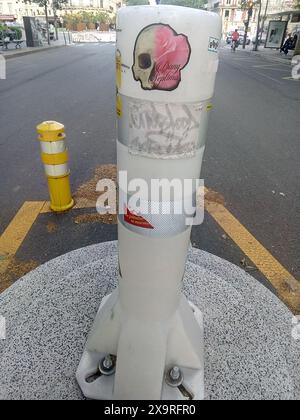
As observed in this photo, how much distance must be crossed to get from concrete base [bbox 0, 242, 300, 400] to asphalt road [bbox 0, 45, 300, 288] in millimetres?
455

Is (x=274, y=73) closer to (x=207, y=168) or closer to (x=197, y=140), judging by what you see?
(x=207, y=168)

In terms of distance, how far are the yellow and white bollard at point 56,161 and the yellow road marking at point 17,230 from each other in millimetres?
234

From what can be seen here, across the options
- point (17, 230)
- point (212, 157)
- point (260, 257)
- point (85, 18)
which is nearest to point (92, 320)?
point (17, 230)

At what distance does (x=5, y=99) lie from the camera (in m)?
8.24

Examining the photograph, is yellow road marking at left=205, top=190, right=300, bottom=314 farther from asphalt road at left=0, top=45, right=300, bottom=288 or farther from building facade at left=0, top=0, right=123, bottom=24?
building facade at left=0, top=0, right=123, bottom=24

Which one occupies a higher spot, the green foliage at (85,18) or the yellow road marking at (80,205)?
the green foliage at (85,18)

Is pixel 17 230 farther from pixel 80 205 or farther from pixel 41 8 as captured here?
pixel 41 8

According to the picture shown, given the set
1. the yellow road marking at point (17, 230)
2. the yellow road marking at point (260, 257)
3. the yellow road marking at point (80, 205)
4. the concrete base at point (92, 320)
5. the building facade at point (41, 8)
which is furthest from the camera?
the building facade at point (41, 8)

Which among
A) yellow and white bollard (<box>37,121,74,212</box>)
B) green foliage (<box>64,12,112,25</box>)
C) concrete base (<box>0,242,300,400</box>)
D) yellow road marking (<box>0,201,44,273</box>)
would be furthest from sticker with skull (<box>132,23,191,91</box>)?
green foliage (<box>64,12,112,25</box>)

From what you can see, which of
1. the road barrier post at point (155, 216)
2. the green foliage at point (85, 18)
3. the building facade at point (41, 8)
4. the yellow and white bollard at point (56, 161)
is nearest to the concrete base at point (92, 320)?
the road barrier post at point (155, 216)

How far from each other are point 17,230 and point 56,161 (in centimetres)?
79

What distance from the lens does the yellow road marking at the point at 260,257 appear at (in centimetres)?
247

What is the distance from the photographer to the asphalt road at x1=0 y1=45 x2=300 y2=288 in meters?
3.08

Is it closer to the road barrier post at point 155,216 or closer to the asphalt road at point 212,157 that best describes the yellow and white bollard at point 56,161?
the asphalt road at point 212,157
